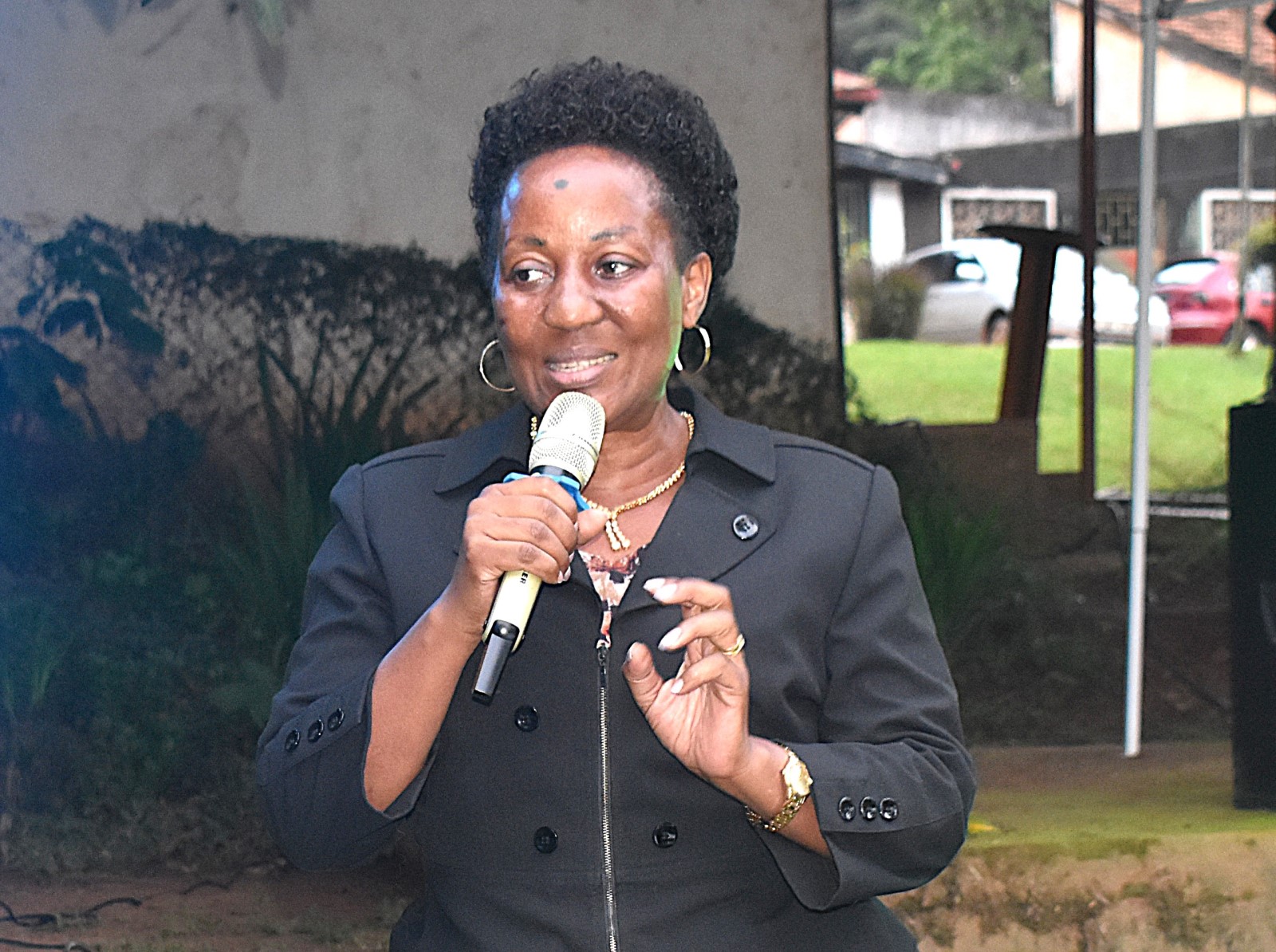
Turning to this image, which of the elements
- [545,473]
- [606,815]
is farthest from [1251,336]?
[545,473]

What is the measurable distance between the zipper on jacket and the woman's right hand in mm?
401

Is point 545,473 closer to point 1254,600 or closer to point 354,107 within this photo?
point 1254,600

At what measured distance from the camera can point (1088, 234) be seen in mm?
7766

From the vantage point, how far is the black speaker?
156 inches

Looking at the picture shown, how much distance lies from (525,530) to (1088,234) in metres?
6.72

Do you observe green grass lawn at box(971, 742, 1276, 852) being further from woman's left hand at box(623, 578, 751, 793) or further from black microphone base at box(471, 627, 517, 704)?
black microphone base at box(471, 627, 517, 704)

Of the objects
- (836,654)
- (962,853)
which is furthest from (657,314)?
(962,853)

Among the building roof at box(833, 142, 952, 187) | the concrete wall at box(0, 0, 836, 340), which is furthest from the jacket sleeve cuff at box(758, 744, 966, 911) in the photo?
the building roof at box(833, 142, 952, 187)

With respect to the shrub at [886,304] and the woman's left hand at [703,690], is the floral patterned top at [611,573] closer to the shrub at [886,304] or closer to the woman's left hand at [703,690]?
the woman's left hand at [703,690]

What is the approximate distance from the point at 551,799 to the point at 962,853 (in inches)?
76.0

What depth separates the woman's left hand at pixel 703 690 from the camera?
163 centimetres

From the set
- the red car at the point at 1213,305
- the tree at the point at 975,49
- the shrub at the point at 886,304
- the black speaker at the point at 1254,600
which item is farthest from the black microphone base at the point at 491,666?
the tree at the point at 975,49

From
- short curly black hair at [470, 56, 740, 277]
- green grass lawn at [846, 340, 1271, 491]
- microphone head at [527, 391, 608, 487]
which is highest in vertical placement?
short curly black hair at [470, 56, 740, 277]

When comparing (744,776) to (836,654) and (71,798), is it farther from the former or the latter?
(71,798)
